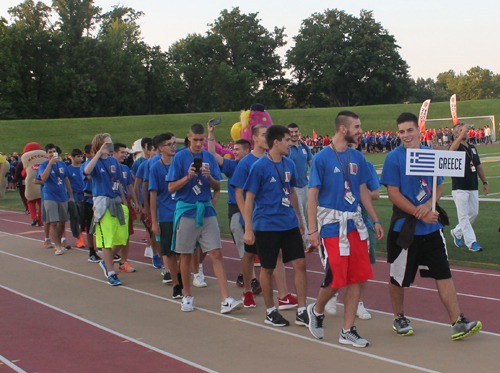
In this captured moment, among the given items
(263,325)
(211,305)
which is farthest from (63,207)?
(263,325)

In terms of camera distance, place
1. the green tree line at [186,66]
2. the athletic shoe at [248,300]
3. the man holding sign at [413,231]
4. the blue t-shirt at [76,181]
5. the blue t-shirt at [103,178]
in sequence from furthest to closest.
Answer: the green tree line at [186,66] → the blue t-shirt at [76,181] → the blue t-shirt at [103,178] → the athletic shoe at [248,300] → the man holding sign at [413,231]

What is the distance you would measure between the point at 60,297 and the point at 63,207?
4042 mm

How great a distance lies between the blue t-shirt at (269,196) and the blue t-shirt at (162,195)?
1.92 metres

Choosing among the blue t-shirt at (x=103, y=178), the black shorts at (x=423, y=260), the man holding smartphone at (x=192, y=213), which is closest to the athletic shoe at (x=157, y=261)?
the blue t-shirt at (x=103, y=178)

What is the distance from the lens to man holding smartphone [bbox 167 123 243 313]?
627 centimetres

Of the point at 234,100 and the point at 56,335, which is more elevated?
the point at 234,100

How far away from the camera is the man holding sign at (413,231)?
4891 millimetres

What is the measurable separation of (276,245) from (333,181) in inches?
40.1

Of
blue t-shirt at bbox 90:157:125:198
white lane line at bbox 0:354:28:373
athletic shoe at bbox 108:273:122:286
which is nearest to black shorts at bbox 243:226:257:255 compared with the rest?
athletic shoe at bbox 108:273:122:286

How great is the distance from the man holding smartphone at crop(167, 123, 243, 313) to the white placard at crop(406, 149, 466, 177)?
92.3 inches

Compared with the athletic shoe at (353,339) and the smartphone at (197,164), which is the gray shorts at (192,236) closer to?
the smartphone at (197,164)

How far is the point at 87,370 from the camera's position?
459 cm

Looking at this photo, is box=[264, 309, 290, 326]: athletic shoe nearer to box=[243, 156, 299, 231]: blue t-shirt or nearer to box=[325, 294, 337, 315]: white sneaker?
box=[325, 294, 337, 315]: white sneaker

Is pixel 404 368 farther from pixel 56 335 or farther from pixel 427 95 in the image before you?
pixel 427 95
